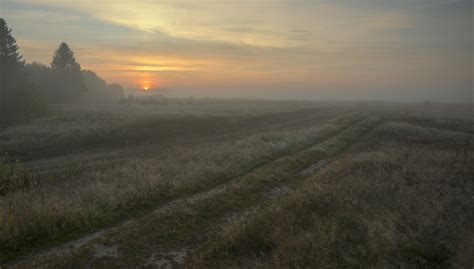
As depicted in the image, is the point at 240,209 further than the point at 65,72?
No

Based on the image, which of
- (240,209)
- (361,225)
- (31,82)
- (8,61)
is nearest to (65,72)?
(8,61)

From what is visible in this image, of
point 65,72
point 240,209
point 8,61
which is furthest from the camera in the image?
point 65,72

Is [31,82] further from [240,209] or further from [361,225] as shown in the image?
[361,225]

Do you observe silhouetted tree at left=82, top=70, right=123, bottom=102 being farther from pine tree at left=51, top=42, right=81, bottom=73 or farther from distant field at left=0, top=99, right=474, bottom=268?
distant field at left=0, top=99, right=474, bottom=268

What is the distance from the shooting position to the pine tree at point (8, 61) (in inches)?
1840

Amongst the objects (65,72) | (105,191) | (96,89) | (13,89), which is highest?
(65,72)

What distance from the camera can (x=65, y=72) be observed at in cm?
6700

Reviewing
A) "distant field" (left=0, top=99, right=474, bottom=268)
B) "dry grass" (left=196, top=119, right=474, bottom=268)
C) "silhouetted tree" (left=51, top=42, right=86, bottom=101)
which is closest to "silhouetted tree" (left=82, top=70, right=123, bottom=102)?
"silhouetted tree" (left=51, top=42, right=86, bottom=101)

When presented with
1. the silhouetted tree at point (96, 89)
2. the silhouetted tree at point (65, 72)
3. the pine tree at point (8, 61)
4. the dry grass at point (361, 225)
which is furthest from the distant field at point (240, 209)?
the silhouetted tree at point (96, 89)

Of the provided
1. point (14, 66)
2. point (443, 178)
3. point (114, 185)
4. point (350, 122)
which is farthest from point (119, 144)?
point (14, 66)

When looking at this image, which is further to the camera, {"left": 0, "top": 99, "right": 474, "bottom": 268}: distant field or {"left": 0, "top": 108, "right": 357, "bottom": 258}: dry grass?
{"left": 0, "top": 108, "right": 357, "bottom": 258}: dry grass

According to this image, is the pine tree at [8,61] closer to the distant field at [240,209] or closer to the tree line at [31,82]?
the tree line at [31,82]

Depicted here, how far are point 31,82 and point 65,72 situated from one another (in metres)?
25.6

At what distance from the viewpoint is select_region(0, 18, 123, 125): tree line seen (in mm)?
40688
